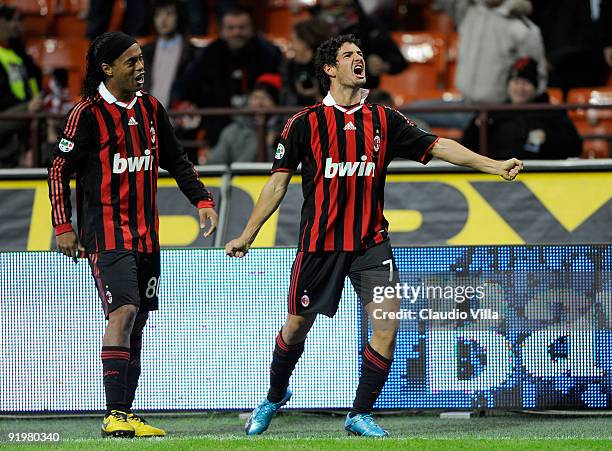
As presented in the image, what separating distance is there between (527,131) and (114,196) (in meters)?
4.52

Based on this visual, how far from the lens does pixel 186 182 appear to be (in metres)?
7.29

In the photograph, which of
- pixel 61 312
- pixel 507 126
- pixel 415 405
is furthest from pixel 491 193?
pixel 61 312

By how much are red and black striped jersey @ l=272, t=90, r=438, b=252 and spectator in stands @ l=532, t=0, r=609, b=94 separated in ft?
20.6

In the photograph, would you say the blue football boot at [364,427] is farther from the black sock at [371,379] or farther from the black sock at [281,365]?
the black sock at [281,365]

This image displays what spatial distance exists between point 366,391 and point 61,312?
6.31ft

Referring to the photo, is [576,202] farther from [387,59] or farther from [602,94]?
[602,94]

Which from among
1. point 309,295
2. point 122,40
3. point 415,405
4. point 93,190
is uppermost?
point 122,40

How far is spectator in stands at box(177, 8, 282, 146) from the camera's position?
39.2 ft

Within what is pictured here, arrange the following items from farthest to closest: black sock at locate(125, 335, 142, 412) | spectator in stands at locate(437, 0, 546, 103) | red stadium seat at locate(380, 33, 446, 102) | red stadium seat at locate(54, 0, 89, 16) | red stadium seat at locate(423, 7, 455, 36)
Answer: red stadium seat at locate(54, 0, 89, 16) → red stadium seat at locate(423, 7, 455, 36) → red stadium seat at locate(380, 33, 446, 102) → spectator in stands at locate(437, 0, 546, 103) → black sock at locate(125, 335, 142, 412)

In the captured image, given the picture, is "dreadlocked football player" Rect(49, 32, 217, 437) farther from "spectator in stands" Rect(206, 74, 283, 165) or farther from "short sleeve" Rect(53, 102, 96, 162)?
"spectator in stands" Rect(206, 74, 283, 165)

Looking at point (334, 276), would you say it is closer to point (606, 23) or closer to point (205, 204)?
point (205, 204)

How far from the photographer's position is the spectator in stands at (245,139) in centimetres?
1108

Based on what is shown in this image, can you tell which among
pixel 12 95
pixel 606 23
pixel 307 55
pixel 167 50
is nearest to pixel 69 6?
pixel 167 50

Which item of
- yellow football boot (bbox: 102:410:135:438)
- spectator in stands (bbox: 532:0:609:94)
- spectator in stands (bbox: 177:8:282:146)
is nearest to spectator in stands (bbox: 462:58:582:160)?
spectator in stands (bbox: 532:0:609:94)
